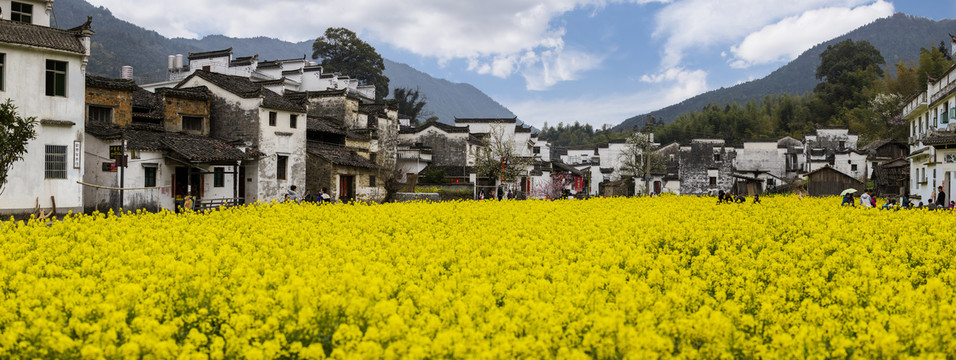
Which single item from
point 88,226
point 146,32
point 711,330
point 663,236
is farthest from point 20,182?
point 146,32

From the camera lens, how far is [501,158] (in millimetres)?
46438

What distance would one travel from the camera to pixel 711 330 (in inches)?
210

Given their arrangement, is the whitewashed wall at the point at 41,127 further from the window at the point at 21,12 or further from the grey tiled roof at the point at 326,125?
the grey tiled roof at the point at 326,125

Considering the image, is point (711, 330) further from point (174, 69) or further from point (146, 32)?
point (146, 32)

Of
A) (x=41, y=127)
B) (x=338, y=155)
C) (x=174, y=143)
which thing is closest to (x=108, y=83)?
(x=174, y=143)

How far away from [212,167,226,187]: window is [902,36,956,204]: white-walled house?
30.1 meters

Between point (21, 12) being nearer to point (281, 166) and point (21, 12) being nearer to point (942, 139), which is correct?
point (281, 166)

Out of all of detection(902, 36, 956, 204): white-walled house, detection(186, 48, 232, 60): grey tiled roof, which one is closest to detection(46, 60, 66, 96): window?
detection(186, 48, 232, 60): grey tiled roof

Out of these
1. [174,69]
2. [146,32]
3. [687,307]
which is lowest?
[687,307]

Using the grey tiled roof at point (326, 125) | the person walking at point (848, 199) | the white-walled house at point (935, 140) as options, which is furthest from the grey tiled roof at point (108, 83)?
the white-walled house at point (935, 140)

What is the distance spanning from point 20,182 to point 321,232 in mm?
15389

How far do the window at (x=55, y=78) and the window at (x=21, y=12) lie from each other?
377cm

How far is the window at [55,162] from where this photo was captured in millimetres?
22781

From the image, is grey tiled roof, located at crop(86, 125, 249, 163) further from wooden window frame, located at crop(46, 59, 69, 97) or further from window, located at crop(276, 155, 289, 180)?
window, located at crop(276, 155, 289, 180)
